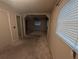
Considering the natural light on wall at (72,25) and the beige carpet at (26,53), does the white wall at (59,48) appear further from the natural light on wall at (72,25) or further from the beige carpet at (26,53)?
the beige carpet at (26,53)

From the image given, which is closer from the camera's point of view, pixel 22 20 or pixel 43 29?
pixel 22 20

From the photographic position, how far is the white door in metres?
3.53

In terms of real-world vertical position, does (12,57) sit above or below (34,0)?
below

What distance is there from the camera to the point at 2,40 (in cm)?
361

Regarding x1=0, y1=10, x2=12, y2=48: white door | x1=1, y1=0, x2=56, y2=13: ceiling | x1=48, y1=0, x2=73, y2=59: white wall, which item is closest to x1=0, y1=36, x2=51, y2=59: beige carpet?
x1=0, y1=10, x2=12, y2=48: white door

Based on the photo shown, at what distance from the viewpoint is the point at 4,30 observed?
12.3 ft

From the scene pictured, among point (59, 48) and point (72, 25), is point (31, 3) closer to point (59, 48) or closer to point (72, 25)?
point (59, 48)

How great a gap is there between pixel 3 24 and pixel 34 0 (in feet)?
5.29

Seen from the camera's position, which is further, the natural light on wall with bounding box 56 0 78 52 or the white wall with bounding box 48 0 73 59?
the white wall with bounding box 48 0 73 59

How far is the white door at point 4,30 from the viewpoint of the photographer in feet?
11.6

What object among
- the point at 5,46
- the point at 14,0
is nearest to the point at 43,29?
the point at 5,46

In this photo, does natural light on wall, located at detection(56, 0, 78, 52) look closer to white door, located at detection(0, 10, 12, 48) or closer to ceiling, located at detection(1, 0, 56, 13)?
ceiling, located at detection(1, 0, 56, 13)

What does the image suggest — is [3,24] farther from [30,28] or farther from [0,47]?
[30,28]

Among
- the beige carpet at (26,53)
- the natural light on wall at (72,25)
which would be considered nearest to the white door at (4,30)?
the beige carpet at (26,53)
